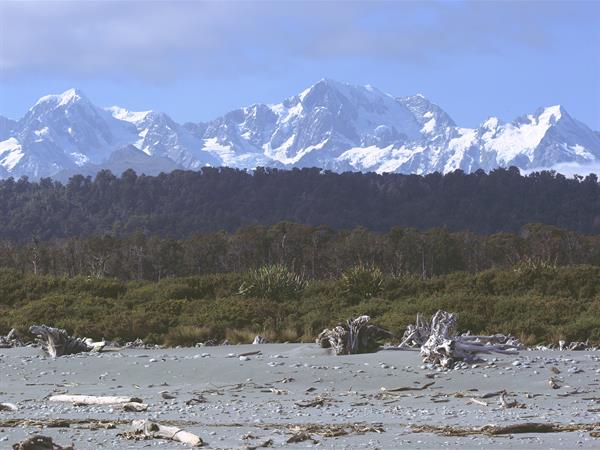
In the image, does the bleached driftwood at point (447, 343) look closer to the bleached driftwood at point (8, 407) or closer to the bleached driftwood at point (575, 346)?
the bleached driftwood at point (575, 346)

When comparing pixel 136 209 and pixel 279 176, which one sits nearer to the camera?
pixel 136 209

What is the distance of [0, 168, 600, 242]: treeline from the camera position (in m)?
147

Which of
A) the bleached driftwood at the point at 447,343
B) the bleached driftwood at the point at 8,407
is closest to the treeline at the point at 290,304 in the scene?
the bleached driftwood at the point at 447,343

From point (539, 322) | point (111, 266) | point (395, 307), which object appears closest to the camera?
point (539, 322)

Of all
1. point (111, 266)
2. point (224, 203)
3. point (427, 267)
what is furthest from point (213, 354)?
point (224, 203)

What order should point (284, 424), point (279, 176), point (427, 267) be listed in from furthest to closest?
point (279, 176)
point (427, 267)
point (284, 424)

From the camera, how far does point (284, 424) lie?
365 inches

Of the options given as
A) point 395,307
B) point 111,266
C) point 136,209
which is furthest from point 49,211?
point 395,307

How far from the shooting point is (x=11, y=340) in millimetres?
17703

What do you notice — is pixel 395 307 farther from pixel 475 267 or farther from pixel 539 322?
pixel 475 267

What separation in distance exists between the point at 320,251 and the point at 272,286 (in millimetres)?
38390

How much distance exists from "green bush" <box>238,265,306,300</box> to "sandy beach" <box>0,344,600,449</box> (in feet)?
20.3

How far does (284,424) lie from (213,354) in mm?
6225

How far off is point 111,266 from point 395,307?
4848cm
